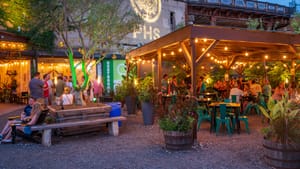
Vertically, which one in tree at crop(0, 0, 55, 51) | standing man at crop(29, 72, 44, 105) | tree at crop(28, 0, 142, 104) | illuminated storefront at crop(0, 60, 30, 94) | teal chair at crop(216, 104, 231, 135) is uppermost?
tree at crop(0, 0, 55, 51)

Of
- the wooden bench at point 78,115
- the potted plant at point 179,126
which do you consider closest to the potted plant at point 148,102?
the wooden bench at point 78,115

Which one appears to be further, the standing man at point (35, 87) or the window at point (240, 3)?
the window at point (240, 3)

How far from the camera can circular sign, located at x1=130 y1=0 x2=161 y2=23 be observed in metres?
18.2

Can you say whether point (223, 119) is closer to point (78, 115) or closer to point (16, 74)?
point (78, 115)

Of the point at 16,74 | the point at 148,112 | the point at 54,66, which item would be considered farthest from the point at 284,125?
the point at 16,74

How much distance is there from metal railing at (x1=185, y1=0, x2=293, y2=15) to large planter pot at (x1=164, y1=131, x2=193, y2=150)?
1798cm

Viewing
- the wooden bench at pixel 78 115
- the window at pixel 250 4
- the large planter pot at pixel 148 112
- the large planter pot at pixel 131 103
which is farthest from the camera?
the window at pixel 250 4

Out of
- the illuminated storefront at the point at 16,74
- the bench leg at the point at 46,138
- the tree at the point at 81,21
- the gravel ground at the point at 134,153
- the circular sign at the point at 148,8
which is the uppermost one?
the circular sign at the point at 148,8

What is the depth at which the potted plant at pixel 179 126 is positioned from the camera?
211 inches

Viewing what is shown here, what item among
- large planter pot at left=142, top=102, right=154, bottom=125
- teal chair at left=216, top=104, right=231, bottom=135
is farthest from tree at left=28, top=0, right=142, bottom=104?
teal chair at left=216, top=104, right=231, bottom=135

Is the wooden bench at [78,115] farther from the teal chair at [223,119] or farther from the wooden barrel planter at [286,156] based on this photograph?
the wooden barrel planter at [286,156]

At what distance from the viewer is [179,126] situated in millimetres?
5367

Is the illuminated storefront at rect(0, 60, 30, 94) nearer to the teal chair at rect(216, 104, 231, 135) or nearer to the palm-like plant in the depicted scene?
the teal chair at rect(216, 104, 231, 135)

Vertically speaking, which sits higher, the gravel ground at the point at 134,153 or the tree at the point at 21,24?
the tree at the point at 21,24
